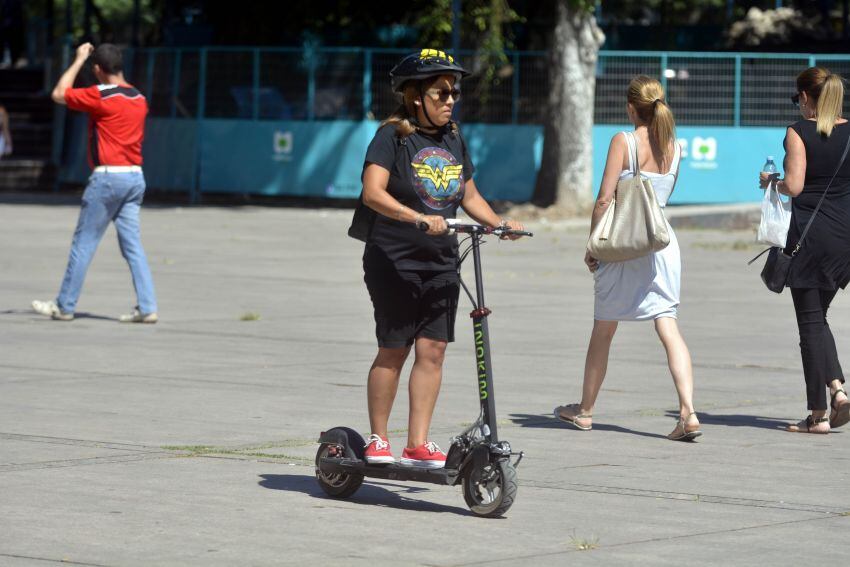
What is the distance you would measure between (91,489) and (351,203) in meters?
24.5

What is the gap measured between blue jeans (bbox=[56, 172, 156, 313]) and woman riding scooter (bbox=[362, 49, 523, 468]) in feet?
20.8

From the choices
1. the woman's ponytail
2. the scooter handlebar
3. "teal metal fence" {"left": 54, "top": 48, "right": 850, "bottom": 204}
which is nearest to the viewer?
the scooter handlebar

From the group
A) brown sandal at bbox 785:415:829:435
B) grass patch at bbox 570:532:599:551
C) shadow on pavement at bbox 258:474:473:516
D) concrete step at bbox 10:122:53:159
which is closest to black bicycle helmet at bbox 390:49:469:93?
shadow on pavement at bbox 258:474:473:516

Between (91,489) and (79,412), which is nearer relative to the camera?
(91,489)

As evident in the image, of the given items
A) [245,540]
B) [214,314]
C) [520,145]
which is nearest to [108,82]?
[214,314]

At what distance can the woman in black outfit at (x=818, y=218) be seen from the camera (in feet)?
28.4

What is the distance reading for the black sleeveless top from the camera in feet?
28.6

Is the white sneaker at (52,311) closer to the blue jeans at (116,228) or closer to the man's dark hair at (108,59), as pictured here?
the blue jeans at (116,228)

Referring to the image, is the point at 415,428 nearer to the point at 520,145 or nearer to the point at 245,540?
the point at 245,540

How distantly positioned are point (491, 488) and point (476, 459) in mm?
118

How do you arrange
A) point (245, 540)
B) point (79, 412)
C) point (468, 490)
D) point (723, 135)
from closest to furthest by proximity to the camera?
point (245, 540) → point (468, 490) → point (79, 412) → point (723, 135)

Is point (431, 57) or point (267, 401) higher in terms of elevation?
point (431, 57)

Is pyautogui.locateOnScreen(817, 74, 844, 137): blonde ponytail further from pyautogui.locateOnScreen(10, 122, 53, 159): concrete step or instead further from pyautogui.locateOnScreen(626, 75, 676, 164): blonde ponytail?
pyautogui.locateOnScreen(10, 122, 53, 159): concrete step

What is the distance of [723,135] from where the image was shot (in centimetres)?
2933
